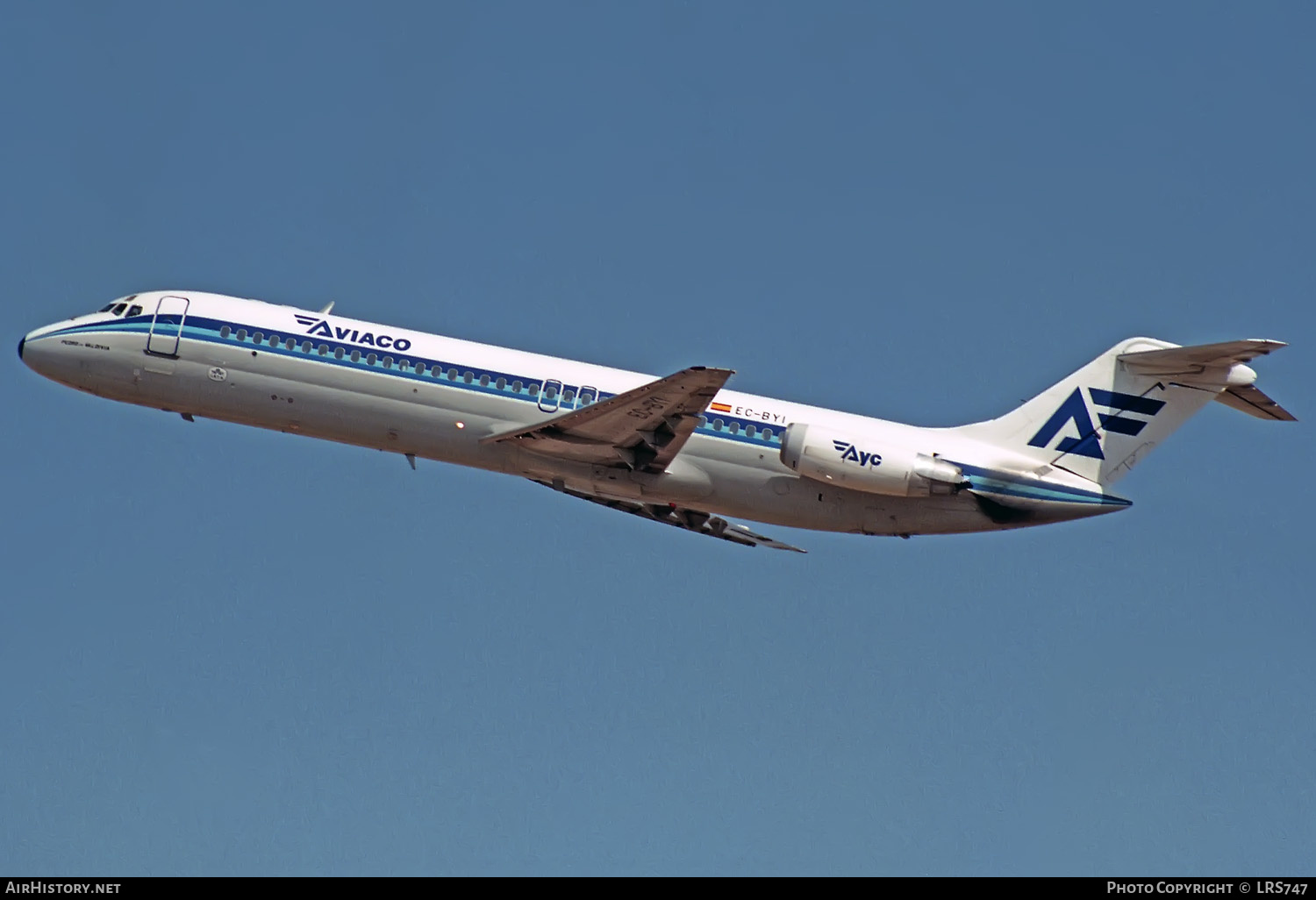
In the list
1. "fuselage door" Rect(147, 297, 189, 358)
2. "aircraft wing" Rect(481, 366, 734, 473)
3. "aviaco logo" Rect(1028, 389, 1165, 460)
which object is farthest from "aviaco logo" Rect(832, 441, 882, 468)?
"fuselage door" Rect(147, 297, 189, 358)

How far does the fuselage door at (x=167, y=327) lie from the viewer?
3619cm

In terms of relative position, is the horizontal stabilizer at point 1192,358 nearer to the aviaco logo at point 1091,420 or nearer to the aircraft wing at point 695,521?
the aviaco logo at point 1091,420

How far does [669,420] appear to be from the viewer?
33.5m

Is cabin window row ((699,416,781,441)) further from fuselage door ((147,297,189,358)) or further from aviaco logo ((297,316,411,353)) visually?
fuselage door ((147,297,189,358))

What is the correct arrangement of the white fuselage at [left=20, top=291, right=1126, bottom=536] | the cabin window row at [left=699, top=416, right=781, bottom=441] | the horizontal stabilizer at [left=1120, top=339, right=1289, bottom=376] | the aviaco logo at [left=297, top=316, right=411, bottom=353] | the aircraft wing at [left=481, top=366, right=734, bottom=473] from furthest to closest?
the aviaco logo at [left=297, top=316, right=411, bottom=353], the cabin window row at [left=699, top=416, right=781, bottom=441], the white fuselage at [left=20, top=291, right=1126, bottom=536], the aircraft wing at [left=481, top=366, right=734, bottom=473], the horizontal stabilizer at [left=1120, top=339, right=1289, bottom=376]

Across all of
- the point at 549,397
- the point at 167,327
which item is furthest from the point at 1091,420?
the point at 167,327

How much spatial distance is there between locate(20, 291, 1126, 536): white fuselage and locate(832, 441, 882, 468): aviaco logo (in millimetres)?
291

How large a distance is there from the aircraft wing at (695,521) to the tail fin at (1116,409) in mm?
6048

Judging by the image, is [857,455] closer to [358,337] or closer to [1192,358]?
[1192,358]

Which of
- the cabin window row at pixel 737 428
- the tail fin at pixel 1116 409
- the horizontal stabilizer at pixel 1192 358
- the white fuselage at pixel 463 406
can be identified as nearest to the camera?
the horizontal stabilizer at pixel 1192 358

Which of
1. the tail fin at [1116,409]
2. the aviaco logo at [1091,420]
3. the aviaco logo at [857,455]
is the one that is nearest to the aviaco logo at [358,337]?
the aviaco logo at [857,455]

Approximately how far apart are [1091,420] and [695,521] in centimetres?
899

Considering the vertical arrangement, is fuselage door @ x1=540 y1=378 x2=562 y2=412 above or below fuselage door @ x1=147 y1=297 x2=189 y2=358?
below

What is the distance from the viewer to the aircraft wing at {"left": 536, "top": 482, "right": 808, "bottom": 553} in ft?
125
